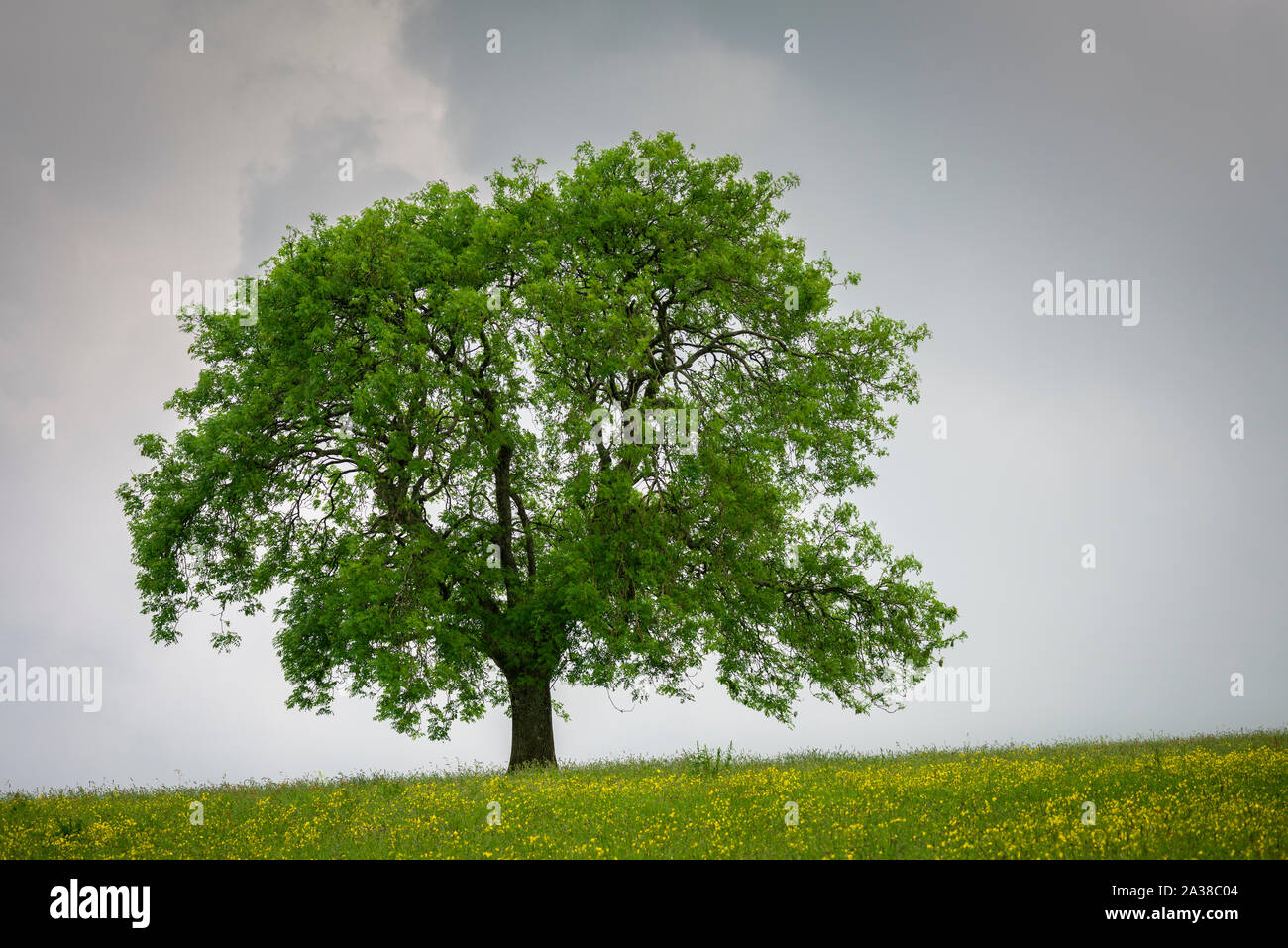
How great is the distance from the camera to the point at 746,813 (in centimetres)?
1377

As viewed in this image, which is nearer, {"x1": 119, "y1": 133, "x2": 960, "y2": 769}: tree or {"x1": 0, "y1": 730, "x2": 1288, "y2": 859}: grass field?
{"x1": 0, "y1": 730, "x2": 1288, "y2": 859}: grass field

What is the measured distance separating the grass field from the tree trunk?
293cm

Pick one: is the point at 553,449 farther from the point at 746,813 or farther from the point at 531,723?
the point at 746,813

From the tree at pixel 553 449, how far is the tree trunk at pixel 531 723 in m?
0.06

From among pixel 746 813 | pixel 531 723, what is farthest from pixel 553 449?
pixel 746 813

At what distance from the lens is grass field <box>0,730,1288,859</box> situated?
1181 centimetres

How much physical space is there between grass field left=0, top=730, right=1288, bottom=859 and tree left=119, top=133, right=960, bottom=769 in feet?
11.6

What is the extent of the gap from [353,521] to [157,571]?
16.0 feet

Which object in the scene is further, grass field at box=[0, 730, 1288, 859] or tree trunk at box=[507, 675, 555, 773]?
tree trunk at box=[507, 675, 555, 773]

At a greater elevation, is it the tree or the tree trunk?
the tree

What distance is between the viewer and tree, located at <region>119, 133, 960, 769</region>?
20562 mm

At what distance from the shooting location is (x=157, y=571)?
21.7m
